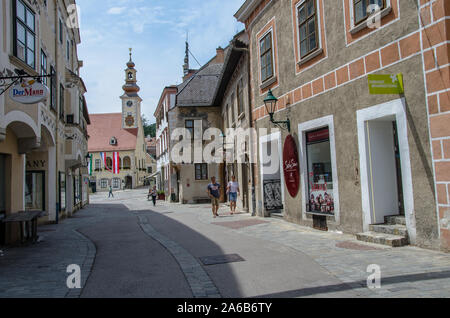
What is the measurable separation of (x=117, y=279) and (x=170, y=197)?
26049 mm

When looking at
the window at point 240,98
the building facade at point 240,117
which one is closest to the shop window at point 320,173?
the building facade at point 240,117

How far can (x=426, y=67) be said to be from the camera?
6.82 metres

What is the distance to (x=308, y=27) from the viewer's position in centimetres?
1077

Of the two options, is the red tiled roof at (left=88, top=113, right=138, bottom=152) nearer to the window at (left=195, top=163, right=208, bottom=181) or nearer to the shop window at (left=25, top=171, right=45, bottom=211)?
the window at (left=195, top=163, right=208, bottom=181)

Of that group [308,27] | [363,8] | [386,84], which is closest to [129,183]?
[308,27]

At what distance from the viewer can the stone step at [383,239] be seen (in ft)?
24.0

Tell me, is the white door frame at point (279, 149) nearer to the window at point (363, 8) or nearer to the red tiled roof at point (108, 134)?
the window at point (363, 8)

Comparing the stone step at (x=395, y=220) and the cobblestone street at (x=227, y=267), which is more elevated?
the stone step at (x=395, y=220)

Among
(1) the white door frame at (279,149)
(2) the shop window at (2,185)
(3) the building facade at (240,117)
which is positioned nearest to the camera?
(2) the shop window at (2,185)

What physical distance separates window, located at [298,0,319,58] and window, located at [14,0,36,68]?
7.71 meters

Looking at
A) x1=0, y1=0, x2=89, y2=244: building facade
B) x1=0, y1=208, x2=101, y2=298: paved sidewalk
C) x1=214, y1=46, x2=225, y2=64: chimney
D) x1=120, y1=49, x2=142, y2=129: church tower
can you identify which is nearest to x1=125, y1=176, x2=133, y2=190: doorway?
x1=120, y1=49, x2=142, y2=129: church tower

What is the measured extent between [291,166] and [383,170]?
3751 mm

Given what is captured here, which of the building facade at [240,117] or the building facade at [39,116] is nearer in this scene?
the building facade at [39,116]

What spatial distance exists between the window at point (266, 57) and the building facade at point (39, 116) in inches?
287
